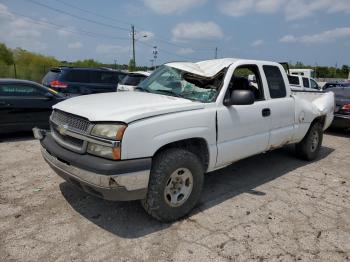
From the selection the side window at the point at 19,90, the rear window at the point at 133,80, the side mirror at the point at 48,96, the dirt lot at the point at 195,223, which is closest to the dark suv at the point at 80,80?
the rear window at the point at 133,80

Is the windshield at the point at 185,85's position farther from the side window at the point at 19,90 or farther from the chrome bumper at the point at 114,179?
the side window at the point at 19,90

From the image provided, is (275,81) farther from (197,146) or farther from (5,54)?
(5,54)

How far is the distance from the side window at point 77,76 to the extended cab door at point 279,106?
8360 mm

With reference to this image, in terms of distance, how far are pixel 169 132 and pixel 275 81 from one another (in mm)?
2543

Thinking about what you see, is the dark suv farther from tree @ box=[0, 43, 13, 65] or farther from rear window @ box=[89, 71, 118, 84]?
tree @ box=[0, 43, 13, 65]

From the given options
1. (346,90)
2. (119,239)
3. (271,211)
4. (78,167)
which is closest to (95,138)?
(78,167)

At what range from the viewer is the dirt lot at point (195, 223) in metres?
3.03

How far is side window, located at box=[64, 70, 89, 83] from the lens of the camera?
11333 mm

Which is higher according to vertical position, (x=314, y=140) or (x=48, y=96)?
(x=48, y=96)

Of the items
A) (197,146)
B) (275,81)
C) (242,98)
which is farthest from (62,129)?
(275,81)

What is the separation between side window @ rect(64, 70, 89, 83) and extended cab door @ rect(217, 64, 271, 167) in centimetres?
822

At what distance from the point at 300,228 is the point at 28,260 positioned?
286 cm

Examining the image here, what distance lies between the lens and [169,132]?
326 centimetres

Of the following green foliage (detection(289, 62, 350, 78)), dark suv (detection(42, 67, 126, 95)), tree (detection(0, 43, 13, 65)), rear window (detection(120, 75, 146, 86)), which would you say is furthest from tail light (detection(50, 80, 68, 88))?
green foliage (detection(289, 62, 350, 78))
